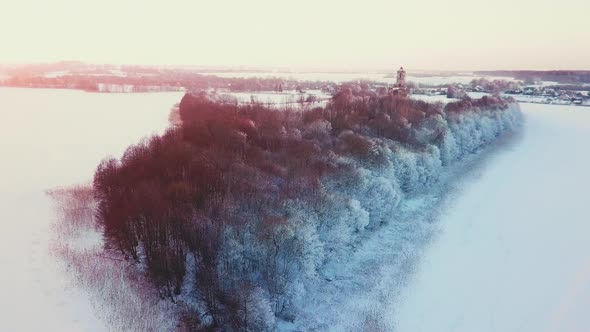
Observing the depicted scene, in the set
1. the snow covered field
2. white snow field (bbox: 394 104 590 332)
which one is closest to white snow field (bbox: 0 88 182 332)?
the snow covered field

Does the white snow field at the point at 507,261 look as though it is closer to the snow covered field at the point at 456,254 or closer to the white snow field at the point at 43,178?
the snow covered field at the point at 456,254

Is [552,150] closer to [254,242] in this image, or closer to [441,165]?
[441,165]

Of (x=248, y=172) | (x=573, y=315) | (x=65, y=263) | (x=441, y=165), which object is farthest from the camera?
(x=441, y=165)

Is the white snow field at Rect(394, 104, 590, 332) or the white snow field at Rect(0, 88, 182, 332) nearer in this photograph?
the white snow field at Rect(0, 88, 182, 332)

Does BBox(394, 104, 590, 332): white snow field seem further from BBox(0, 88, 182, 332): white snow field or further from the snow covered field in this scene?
BBox(0, 88, 182, 332): white snow field

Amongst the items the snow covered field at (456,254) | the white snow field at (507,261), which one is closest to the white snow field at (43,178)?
the snow covered field at (456,254)

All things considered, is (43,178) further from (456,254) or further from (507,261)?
(507,261)

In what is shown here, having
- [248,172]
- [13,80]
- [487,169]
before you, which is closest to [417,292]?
[248,172]
